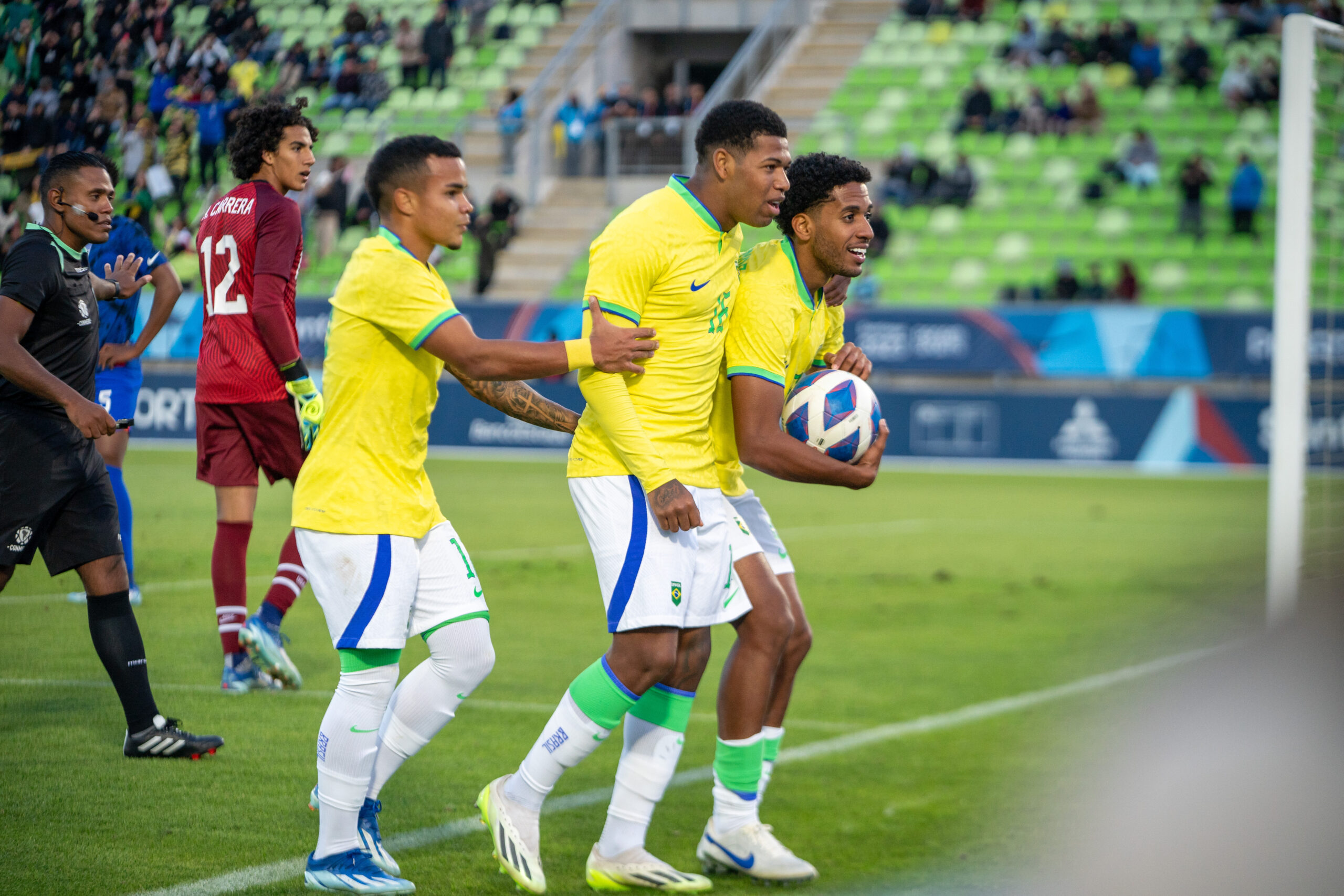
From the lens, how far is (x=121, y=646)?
491 cm

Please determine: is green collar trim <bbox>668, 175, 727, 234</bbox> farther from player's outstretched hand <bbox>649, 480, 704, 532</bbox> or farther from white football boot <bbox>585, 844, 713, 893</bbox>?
white football boot <bbox>585, 844, 713, 893</bbox>

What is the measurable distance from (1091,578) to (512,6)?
13.5 m

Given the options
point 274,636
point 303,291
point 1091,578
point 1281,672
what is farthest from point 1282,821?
point 303,291

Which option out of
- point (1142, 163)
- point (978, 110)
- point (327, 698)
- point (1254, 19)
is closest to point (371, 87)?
point (327, 698)

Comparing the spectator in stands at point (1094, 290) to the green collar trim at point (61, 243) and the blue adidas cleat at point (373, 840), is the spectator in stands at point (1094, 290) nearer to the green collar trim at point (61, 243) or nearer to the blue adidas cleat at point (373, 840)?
the green collar trim at point (61, 243)

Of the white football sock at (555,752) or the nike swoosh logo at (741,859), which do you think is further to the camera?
the nike swoosh logo at (741,859)

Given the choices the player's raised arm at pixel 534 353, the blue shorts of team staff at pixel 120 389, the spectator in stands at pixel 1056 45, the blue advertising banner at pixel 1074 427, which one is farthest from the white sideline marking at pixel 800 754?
the spectator in stands at pixel 1056 45

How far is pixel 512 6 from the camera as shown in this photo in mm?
20875

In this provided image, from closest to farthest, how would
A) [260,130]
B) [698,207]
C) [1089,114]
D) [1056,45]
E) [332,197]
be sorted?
[698,207] < [260,130] < [332,197] < [1089,114] < [1056,45]

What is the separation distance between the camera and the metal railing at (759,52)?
24.8 metres

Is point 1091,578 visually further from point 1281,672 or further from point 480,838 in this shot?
point 1281,672

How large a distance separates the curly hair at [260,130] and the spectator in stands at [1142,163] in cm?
1948

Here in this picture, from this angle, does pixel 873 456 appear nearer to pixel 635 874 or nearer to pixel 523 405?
pixel 523 405

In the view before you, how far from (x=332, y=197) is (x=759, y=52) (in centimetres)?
1456
